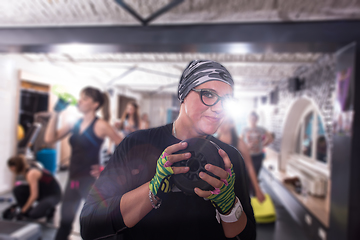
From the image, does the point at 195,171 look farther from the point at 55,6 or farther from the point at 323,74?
the point at 323,74

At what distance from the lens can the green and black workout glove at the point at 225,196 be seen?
1.41 feet

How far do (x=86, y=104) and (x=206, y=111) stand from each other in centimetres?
118

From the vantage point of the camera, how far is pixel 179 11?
2033mm

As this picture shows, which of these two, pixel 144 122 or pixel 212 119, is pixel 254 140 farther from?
pixel 144 122

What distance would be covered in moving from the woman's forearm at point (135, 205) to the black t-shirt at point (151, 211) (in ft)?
0.04

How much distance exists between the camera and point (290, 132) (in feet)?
17.8

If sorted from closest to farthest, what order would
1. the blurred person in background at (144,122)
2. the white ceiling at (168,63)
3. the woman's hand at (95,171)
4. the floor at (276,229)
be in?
the woman's hand at (95,171), the floor at (276,229), the white ceiling at (168,63), the blurred person in background at (144,122)

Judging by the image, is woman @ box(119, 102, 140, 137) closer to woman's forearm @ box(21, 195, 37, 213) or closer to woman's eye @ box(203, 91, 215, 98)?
woman's forearm @ box(21, 195, 37, 213)

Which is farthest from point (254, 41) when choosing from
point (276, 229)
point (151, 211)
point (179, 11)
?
point (276, 229)

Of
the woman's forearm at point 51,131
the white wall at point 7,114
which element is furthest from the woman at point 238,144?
the white wall at point 7,114

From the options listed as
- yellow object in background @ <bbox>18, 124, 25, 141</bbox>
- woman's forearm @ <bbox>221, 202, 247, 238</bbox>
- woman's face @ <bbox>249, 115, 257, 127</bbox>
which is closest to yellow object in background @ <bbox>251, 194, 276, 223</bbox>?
woman's face @ <bbox>249, 115, 257, 127</bbox>

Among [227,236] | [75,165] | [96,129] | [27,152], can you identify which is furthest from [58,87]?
[27,152]

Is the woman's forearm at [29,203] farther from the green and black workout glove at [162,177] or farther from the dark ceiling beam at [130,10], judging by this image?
the green and black workout glove at [162,177]

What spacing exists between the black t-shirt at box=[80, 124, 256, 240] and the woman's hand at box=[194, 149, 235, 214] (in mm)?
42
